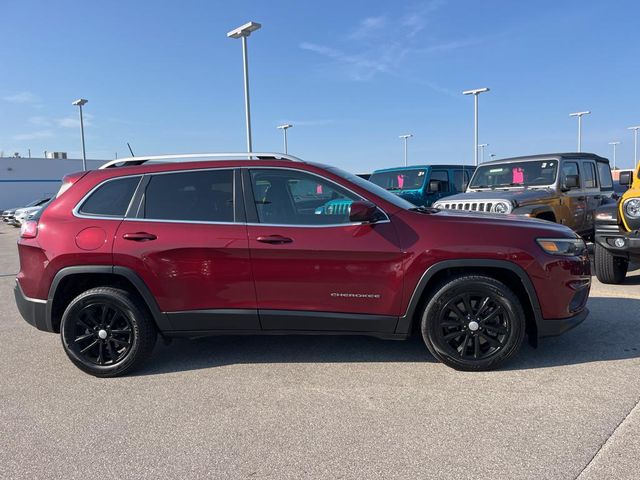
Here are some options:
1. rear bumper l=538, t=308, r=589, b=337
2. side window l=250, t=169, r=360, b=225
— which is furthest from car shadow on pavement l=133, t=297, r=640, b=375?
side window l=250, t=169, r=360, b=225

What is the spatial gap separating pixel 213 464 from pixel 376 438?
0.96m

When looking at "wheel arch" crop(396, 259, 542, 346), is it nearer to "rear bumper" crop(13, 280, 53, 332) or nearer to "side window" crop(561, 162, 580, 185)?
"rear bumper" crop(13, 280, 53, 332)

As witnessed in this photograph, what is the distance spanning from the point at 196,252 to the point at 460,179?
11205 mm

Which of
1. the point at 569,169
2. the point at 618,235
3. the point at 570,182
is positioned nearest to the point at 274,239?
the point at 618,235

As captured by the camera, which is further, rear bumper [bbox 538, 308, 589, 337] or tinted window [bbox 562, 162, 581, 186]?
tinted window [bbox 562, 162, 581, 186]

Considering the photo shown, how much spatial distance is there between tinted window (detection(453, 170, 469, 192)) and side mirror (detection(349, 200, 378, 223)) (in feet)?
34.4

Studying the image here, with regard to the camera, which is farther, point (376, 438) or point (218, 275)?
point (218, 275)

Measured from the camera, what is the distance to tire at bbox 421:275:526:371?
388 cm

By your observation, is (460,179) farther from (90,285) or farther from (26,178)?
(26,178)

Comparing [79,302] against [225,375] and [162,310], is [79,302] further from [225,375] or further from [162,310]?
[225,375]

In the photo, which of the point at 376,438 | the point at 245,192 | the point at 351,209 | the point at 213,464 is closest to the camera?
the point at 213,464

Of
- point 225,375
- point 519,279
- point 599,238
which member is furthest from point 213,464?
point 599,238

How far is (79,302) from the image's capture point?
4113 mm

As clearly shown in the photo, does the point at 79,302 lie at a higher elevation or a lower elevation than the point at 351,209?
lower
